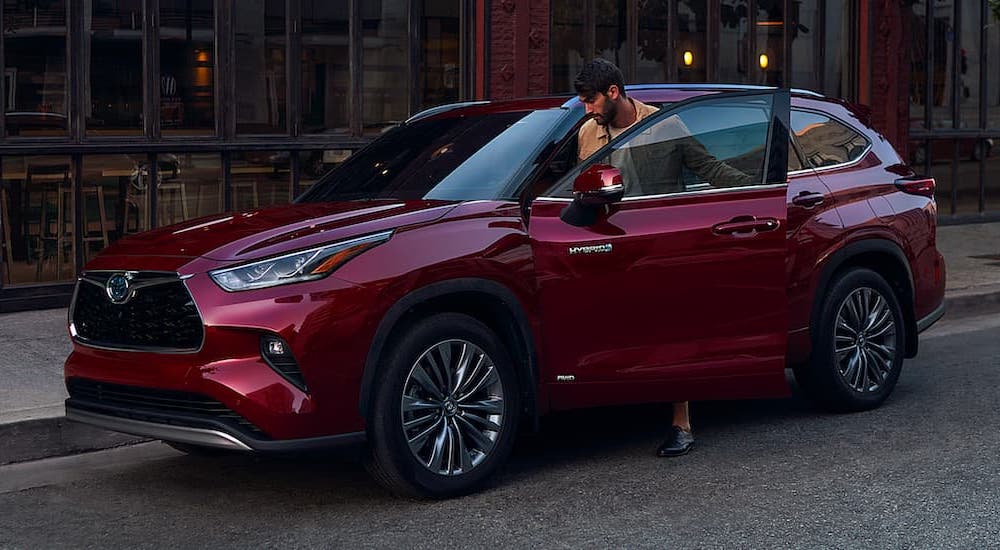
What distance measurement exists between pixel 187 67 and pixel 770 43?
8.26 metres

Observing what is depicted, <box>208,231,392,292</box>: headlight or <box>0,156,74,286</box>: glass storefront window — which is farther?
<box>0,156,74,286</box>: glass storefront window

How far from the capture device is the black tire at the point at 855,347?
743cm

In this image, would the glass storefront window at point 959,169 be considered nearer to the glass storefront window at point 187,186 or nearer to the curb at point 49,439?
the glass storefront window at point 187,186

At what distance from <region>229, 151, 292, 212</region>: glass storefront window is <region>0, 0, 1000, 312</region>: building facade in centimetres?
1

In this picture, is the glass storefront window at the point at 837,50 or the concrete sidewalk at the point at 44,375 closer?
the concrete sidewalk at the point at 44,375

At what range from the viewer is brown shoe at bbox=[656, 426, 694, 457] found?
6742 mm

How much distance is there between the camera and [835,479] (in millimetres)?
6215

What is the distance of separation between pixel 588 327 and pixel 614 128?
3.31 feet

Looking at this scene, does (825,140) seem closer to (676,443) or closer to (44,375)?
Answer: (676,443)

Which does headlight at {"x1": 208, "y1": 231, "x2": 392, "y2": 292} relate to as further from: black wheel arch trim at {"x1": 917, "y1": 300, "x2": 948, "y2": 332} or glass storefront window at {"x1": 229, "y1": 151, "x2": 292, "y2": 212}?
glass storefront window at {"x1": 229, "y1": 151, "x2": 292, "y2": 212}

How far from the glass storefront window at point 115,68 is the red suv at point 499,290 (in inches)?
192

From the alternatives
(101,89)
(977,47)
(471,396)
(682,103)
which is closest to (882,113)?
(977,47)

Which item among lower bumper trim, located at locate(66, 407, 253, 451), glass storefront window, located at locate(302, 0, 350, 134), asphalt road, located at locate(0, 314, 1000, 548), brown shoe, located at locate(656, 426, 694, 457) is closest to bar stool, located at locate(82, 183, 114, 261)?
glass storefront window, located at locate(302, 0, 350, 134)

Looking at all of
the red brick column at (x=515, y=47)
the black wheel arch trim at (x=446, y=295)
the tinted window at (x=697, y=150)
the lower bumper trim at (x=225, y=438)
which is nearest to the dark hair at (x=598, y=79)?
the tinted window at (x=697, y=150)
